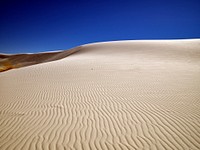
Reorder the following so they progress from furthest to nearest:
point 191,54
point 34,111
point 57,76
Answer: point 191,54
point 57,76
point 34,111

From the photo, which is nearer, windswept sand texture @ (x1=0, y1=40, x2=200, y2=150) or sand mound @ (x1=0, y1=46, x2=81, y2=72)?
windswept sand texture @ (x1=0, y1=40, x2=200, y2=150)

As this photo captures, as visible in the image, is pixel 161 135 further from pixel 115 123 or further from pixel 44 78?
pixel 44 78

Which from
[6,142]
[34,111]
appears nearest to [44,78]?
[34,111]

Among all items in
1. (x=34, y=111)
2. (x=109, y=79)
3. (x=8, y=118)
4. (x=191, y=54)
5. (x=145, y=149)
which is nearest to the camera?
(x=145, y=149)

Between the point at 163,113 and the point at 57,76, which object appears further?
the point at 57,76

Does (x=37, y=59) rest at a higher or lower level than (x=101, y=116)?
lower

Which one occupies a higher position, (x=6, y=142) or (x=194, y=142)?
(x=6, y=142)

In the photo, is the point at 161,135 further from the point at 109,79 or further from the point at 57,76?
the point at 57,76

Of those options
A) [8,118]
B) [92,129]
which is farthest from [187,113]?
[8,118]

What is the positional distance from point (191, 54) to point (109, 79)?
1706 centimetres

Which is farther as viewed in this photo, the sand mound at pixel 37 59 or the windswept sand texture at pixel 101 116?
the sand mound at pixel 37 59

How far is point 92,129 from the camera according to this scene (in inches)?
179

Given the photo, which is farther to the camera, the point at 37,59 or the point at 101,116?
the point at 37,59

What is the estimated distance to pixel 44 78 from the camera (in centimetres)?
1112
